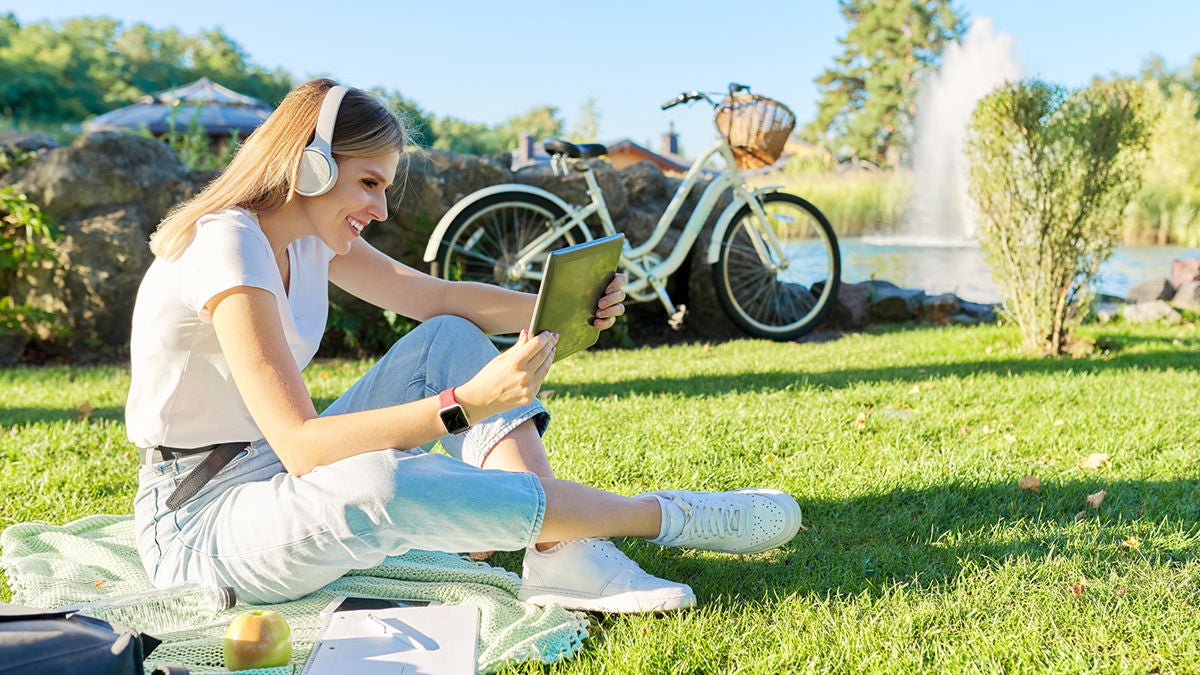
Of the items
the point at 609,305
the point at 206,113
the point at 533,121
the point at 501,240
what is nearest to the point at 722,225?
the point at 501,240

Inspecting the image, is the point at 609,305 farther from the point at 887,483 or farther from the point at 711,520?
the point at 887,483

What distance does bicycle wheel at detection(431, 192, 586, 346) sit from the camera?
5609 millimetres

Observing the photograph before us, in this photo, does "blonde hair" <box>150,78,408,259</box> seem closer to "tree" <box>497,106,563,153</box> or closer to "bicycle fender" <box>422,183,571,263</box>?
"bicycle fender" <box>422,183,571,263</box>

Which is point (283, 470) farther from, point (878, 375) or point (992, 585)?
point (878, 375)

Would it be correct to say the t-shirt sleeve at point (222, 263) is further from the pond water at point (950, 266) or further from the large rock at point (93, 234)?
the pond water at point (950, 266)

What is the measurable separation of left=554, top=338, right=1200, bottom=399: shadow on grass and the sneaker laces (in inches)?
87.0

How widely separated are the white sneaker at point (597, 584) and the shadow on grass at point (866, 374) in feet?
7.70

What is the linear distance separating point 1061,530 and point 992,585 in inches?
18.9

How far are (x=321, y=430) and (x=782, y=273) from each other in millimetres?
5287

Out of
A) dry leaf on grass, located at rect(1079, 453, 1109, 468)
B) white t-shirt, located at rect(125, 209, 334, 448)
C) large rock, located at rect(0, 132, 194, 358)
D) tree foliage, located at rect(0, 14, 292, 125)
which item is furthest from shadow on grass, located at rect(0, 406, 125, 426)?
tree foliage, located at rect(0, 14, 292, 125)

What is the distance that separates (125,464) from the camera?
3270 mm

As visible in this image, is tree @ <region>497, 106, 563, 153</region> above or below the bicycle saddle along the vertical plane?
above

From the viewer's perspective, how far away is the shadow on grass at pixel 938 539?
2.22 metres

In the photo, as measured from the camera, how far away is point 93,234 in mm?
5828
